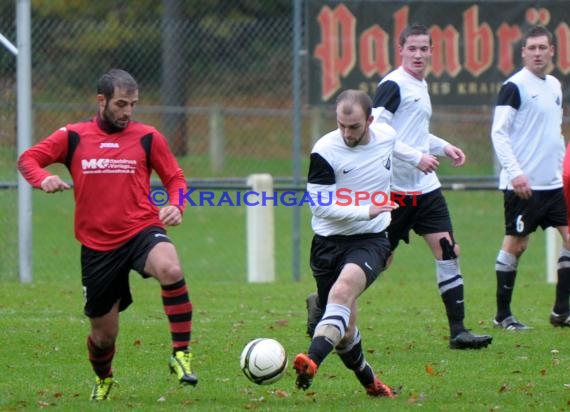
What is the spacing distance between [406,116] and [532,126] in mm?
1253

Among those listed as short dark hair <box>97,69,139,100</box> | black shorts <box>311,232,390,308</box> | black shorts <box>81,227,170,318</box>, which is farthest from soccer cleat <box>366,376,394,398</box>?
short dark hair <box>97,69,139,100</box>

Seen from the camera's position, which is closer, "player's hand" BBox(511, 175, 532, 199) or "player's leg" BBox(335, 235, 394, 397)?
"player's leg" BBox(335, 235, 394, 397)

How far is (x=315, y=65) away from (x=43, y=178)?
727 centimetres

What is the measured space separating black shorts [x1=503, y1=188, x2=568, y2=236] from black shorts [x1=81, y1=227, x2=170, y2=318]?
3751mm

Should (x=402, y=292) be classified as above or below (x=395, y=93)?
below

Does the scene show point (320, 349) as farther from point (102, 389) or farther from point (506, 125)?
point (506, 125)

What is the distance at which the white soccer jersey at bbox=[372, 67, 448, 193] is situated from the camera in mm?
9008

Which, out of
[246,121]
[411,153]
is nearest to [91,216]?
[411,153]

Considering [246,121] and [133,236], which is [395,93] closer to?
[133,236]

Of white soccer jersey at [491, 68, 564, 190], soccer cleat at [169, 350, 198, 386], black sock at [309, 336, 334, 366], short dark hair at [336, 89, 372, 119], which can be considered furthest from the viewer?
white soccer jersey at [491, 68, 564, 190]

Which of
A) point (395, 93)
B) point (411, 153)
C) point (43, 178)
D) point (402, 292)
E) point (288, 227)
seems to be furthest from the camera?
point (288, 227)

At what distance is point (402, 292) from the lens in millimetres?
12914

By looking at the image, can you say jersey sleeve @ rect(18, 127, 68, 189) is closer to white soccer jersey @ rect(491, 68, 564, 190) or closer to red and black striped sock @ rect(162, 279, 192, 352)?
red and black striped sock @ rect(162, 279, 192, 352)

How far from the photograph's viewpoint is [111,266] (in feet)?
23.0
